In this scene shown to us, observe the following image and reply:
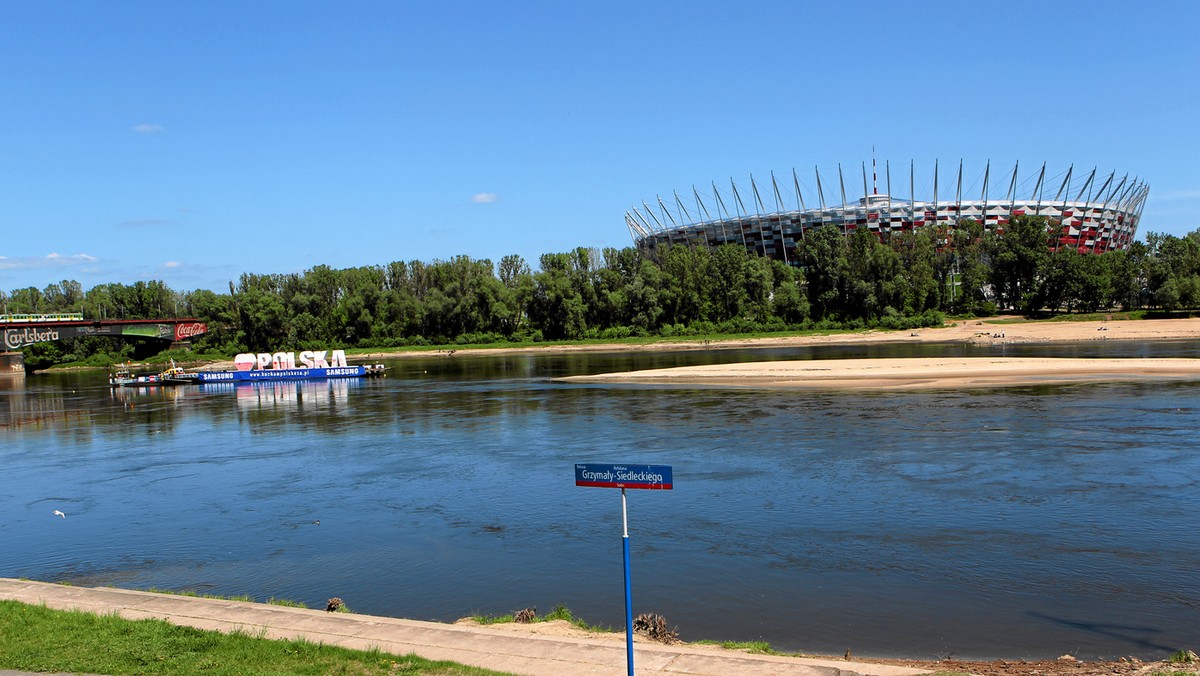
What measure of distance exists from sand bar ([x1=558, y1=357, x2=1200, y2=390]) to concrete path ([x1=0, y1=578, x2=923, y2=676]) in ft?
184

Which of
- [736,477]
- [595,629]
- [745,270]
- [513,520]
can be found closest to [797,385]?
[736,477]

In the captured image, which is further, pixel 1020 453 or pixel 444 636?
pixel 1020 453

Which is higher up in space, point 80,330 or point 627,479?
point 80,330

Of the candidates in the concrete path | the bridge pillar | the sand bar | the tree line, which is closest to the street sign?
the concrete path

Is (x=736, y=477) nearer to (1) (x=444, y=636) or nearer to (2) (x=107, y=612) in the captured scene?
(1) (x=444, y=636)

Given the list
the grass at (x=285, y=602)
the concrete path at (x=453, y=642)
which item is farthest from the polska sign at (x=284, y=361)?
the concrete path at (x=453, y=642)

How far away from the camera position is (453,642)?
14602 mm

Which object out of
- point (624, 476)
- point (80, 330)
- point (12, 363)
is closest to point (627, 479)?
point (624, 476)

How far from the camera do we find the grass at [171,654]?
12797mm

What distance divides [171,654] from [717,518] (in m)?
17.7

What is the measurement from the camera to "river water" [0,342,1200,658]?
19.2m

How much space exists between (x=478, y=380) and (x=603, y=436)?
53589 millimetres

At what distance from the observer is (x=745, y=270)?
163 metres

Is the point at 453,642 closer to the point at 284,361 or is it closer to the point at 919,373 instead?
the point at 919,373
